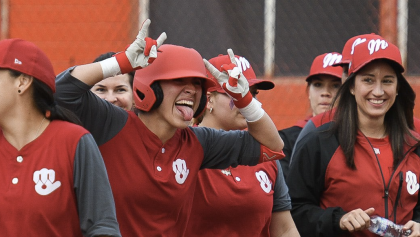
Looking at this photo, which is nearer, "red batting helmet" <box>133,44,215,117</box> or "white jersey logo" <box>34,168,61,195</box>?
"white jersey logo" <box>34,168,61,195</box>

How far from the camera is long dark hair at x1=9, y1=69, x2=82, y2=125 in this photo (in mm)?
2854

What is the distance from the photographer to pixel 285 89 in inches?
294

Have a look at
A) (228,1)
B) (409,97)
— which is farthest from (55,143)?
(228,1)

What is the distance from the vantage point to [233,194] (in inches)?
150

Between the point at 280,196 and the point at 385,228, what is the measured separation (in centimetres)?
58

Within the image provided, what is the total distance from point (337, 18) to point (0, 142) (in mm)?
4976

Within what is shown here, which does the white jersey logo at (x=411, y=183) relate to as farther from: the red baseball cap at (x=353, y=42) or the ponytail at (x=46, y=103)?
the ponytail at (x=46, y=103)

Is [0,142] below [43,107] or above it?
below

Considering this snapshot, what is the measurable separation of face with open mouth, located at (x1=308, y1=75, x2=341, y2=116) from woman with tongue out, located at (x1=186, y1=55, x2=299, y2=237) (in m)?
1.63

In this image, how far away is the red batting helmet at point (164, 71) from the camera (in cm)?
331

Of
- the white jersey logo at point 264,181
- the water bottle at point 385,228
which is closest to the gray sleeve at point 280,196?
the white jersey logo at point 264,181

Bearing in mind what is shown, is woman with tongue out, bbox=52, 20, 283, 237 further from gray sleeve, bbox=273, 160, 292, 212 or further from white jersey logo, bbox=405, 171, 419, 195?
Answer: white jersey logo, bbox=405, 171, 419, 195

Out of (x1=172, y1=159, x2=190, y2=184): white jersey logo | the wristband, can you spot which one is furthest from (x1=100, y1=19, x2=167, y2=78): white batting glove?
the wristband

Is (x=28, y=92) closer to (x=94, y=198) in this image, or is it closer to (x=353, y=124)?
(x=94, y=198)
